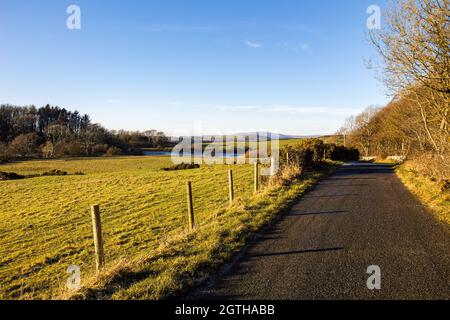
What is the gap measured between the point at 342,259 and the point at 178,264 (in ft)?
10.2

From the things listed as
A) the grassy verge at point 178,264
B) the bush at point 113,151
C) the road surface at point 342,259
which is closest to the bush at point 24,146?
the bush at point 113,151

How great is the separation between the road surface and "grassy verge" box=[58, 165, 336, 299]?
1.24ft

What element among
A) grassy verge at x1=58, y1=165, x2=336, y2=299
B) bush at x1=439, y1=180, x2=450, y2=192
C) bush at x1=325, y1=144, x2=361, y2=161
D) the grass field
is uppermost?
bush at x1=325, y1=144, x2=361, y2=161

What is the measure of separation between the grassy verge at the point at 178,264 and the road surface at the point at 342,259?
0.38 metres

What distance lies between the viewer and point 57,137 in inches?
3553

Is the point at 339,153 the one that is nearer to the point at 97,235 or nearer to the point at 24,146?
the point at 97,235

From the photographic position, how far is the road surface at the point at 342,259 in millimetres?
4219

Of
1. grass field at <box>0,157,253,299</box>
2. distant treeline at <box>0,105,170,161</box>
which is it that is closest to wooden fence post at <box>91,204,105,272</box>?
grass field at <box>0,157,253,299</box>

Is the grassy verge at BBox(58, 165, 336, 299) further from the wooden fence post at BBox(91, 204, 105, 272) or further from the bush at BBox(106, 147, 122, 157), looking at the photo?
the bush at BBox(106, 147, 122, 157)

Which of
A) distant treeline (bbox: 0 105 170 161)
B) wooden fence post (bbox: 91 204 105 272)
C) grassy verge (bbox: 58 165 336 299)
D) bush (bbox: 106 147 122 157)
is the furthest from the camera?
bush (bbox: 106 147 122 157)

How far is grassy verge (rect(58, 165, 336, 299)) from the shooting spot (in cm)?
432

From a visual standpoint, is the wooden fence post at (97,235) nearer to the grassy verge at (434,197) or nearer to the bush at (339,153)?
the grassy verge at (434,197)

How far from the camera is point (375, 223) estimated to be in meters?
7.98

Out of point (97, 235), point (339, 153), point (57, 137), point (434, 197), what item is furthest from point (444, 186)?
point (57, 137)
